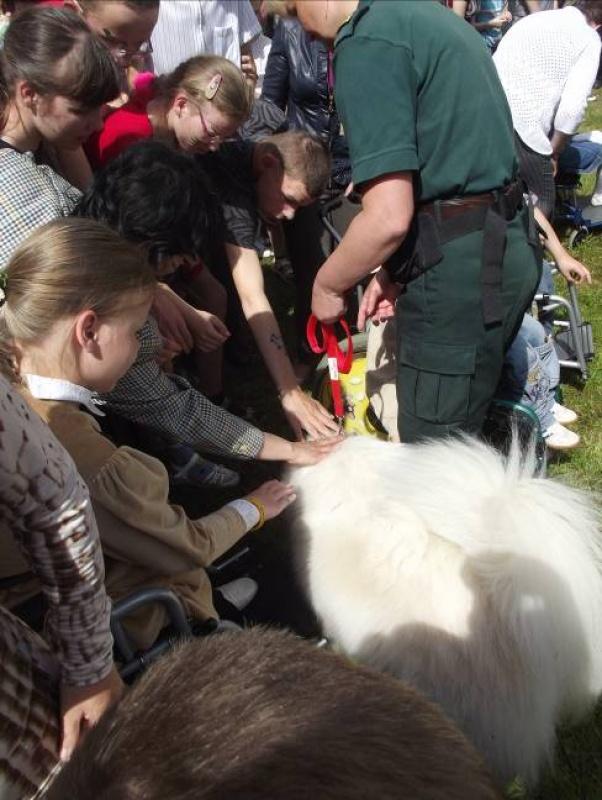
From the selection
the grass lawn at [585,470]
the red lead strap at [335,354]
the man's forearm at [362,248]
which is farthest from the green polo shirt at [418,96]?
the grass lawn at [585,470]

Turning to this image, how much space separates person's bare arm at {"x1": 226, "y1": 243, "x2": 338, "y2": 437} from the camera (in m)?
2.44

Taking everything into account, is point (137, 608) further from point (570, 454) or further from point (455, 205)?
point (570, 454)

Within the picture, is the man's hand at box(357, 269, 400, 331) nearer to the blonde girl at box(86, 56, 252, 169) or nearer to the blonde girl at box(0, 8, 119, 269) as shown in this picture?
the blonde girl at box(86, 56, 252, 169)

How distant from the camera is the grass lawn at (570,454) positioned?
1.93m

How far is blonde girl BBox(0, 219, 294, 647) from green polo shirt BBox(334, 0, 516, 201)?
Result: 0.68m

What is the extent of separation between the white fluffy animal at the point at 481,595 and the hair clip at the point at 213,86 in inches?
63.4

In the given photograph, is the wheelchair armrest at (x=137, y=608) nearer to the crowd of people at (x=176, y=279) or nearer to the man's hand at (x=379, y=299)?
the crowd of people at (x=176, y=279)

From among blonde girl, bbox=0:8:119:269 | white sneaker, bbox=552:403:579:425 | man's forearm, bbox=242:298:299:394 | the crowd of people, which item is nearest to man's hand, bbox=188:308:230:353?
the crowd of people

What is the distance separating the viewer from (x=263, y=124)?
3332mm

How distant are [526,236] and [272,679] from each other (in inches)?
65.9

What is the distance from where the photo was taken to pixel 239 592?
216 cm

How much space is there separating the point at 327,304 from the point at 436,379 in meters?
0.41

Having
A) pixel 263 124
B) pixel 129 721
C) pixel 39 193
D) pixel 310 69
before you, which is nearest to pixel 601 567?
pixel 129 721

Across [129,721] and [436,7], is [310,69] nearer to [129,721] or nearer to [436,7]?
[436,7]
